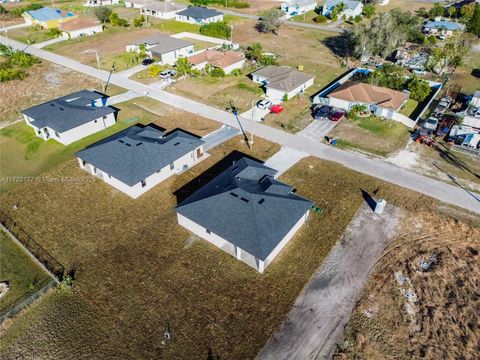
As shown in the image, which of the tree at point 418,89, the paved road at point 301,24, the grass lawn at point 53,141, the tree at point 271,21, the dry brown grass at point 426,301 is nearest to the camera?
the dry brown grass at point 426,301

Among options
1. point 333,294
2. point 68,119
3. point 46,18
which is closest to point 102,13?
point 46,18

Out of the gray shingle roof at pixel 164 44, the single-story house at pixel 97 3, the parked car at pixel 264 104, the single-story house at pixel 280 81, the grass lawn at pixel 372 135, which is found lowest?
the grass lawn at pixel 372 135

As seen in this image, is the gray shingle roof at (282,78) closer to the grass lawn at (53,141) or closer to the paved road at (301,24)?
the grass lawn at (53,141)

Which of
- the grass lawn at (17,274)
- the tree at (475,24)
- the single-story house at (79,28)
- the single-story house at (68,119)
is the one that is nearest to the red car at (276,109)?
the single-story house at (68,119)

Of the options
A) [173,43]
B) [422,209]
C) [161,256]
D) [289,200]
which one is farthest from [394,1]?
[161,256]

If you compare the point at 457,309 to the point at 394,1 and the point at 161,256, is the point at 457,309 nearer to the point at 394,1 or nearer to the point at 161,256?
the point at 161,256

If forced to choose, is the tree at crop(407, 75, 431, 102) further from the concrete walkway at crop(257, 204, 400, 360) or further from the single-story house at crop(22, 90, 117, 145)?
the single-story house at crop(22, 90, 117, 145)
